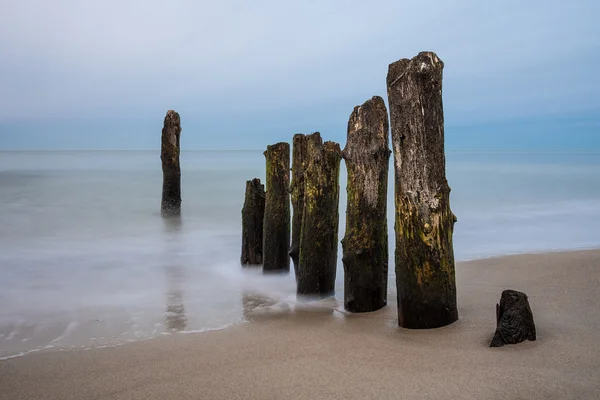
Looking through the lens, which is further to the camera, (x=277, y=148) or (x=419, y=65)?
(x=277, y=148)

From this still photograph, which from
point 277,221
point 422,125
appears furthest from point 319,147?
point 422,125

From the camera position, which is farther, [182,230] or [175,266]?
[182,230]

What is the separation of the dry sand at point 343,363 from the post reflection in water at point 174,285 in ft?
2.11

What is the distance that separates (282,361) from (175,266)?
4.99m

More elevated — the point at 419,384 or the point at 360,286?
the point at 360,286

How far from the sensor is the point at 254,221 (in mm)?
8039

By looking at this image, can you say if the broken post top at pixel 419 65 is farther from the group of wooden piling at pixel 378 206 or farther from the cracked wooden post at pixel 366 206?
the cracked wooden post at pixel 366 206

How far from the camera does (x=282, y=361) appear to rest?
4.10 metres

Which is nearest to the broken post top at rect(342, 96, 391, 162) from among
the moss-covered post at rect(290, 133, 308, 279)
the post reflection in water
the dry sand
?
the moss-covered post at rect(290, 133, 308, 279)

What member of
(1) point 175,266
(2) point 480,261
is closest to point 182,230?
(1) point 175,266

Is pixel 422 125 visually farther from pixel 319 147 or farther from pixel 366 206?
pixel 319 147

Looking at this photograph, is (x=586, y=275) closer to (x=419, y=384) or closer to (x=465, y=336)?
(x=465, y=336)

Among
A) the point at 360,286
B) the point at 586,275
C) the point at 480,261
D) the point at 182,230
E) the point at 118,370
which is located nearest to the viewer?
the point at 118,370

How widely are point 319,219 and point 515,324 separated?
8.21 ft
